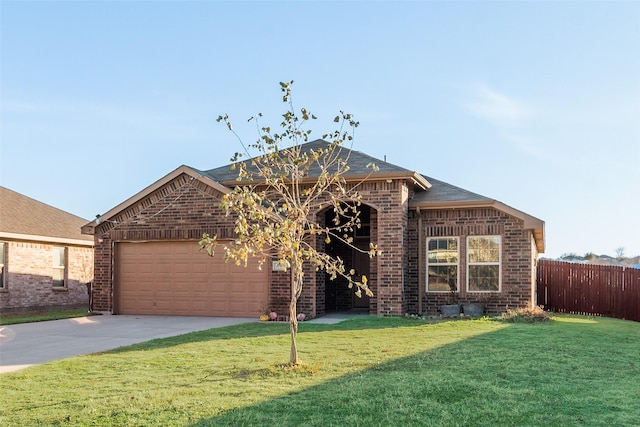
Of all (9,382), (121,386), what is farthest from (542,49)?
(9,382)

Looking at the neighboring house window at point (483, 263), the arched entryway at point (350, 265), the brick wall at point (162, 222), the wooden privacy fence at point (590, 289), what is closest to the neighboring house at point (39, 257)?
the brick wall at point (162, 222)

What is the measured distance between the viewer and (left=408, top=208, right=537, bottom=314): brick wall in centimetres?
1670

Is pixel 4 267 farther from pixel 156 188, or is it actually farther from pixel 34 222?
pixel 156 188

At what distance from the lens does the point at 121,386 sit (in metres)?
7.72

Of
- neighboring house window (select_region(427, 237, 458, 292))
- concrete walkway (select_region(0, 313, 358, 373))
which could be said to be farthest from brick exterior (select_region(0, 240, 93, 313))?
neighboring house window (select_region(427, 237, 458, 292))

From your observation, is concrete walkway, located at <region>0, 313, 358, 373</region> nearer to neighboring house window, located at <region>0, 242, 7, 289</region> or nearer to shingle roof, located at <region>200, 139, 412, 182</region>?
neighboring house window, located at <region>0, 242, 7, 289</region>

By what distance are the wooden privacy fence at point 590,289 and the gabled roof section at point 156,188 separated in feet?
40.3

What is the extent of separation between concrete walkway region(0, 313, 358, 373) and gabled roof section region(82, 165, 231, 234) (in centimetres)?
298

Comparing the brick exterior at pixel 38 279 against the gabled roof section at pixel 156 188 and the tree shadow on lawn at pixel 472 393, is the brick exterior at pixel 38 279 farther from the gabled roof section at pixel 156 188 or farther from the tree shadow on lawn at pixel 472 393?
the tree shadow on lawn at pixel 472 393

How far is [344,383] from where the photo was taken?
763cm

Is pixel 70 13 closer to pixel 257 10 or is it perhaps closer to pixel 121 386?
pixel 257 10

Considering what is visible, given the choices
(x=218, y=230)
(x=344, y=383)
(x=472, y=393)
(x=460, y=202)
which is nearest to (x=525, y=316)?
(x=460, y=202)

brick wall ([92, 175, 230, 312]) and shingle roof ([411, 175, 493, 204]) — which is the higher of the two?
shingle roof ([411, 175, 493, 204])

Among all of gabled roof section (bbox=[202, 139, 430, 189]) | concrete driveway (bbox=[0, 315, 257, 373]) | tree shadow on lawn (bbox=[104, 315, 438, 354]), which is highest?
gabled roof section (bbox=[202, 139, 430, 189])
